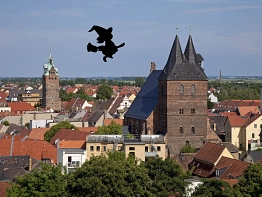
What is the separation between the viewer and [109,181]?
3225 cm

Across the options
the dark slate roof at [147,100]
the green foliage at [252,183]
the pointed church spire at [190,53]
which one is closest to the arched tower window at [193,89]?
the pointed church spire at [190,53]

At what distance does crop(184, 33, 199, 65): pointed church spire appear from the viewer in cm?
5906

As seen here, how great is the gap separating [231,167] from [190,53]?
59.4ft

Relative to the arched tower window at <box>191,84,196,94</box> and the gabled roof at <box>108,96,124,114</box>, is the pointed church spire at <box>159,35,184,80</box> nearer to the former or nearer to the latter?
the arched tower window at <box>191,84,196,94</box>

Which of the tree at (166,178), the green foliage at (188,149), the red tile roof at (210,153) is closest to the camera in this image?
the tree at (166,178)

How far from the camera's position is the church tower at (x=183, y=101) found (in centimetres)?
5800

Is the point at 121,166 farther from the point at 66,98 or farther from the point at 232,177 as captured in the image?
the point at 66,98

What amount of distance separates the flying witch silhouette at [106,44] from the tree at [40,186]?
20.8m

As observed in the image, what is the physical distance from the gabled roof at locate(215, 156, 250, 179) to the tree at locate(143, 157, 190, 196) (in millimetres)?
4488

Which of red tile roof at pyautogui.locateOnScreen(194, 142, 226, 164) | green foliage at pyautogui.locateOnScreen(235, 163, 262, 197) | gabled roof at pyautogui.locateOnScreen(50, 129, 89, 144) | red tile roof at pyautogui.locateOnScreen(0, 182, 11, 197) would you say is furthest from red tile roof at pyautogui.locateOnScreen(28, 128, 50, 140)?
green foliage at pyautogui.locateOnScreen(235, 163, 262, 197)

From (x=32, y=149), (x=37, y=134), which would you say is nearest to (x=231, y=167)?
(x=32, y=149)

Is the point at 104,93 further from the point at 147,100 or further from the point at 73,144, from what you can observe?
the point at 73,144

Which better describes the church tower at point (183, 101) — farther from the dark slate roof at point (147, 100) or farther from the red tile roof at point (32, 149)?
the red tile roof at point (32, 149)

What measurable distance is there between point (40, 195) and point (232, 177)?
12822mm
